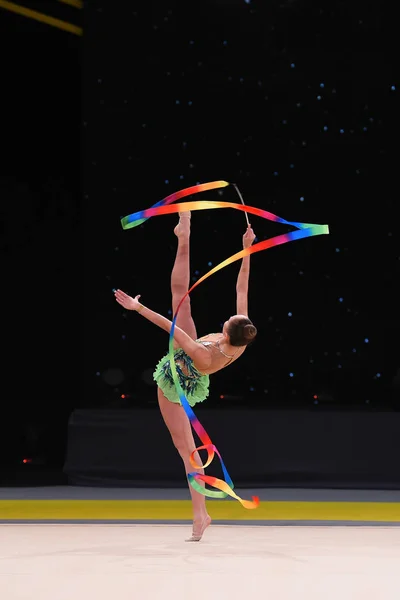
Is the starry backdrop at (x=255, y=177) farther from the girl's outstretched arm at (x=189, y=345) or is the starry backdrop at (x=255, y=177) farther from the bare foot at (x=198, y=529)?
the girl's outstretched arm at (x=189, y=345)

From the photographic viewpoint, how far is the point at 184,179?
8.36 meters

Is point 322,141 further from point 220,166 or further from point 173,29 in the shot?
point 173,29

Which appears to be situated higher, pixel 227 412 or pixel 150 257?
pixel 150 257

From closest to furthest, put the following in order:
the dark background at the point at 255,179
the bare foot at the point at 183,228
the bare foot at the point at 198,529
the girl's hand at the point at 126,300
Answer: the girl's hand at the point at 126,300
the bare foot at the point at 198,529
the bare foot at the point at 183,228
the dark background at the point at 255,179

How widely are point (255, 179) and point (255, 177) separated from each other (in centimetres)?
2

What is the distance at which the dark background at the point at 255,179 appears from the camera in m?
8.29

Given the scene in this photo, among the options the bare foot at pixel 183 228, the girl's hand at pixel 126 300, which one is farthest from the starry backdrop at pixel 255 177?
the girl's hand at pixel 126 300

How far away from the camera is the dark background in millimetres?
8289

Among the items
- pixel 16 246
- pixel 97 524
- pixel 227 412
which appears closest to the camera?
pixel 97 524

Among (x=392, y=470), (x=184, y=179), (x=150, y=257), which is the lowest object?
(x=392, y=470)

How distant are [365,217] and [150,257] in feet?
4.96

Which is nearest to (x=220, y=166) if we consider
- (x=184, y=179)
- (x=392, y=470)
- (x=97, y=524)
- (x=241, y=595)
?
(x=184, y=179)

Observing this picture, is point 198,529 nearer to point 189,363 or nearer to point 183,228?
point 189,363

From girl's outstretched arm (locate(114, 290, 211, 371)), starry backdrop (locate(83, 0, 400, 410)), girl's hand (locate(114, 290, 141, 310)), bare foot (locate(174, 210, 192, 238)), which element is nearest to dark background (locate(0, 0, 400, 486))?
starry backdrop (locate(83, 0, 400, 410))
